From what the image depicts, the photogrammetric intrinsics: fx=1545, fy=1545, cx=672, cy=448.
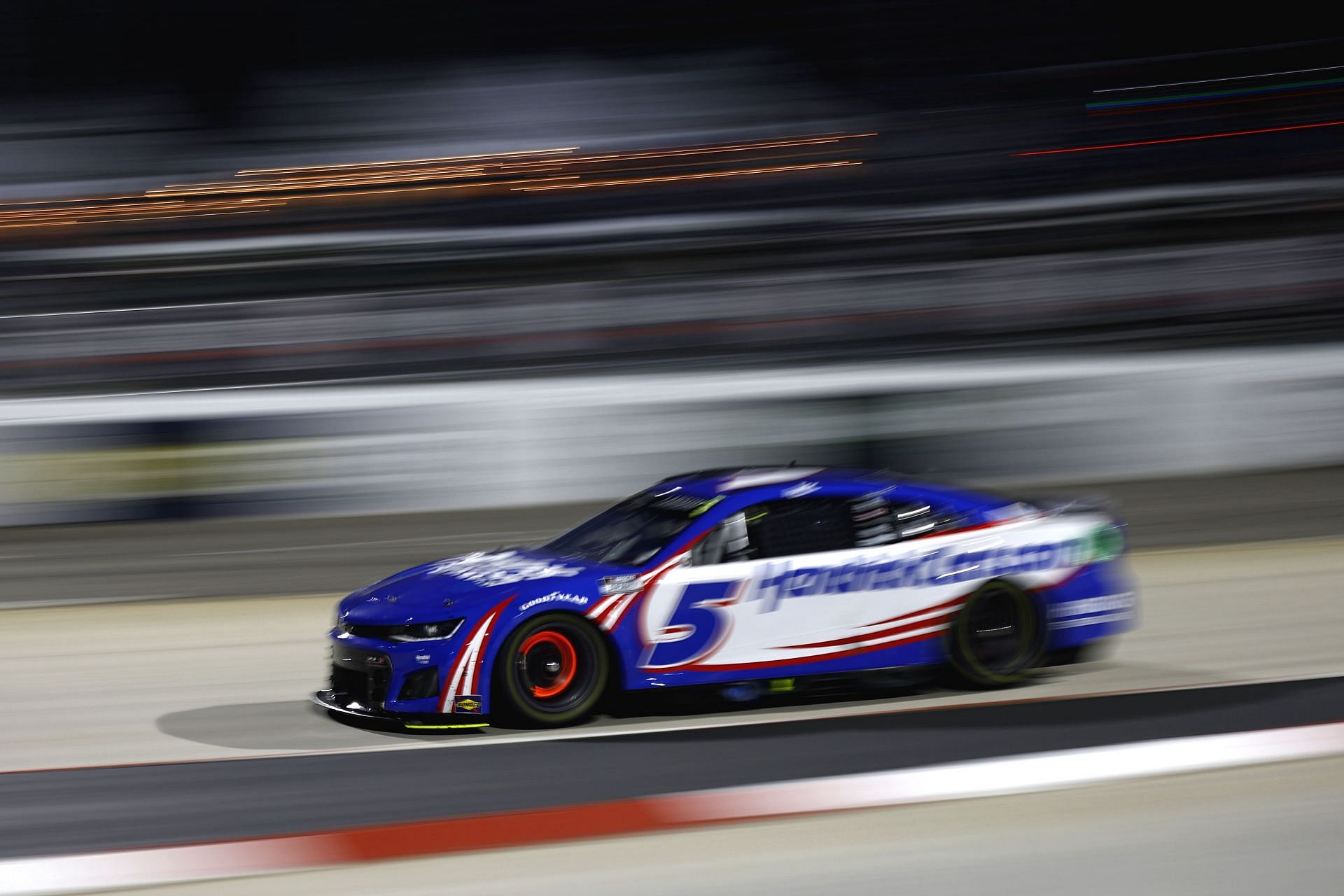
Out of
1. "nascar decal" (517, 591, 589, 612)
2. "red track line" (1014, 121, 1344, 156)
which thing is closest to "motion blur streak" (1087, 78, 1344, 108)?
"red track line" (1014, 121, 1344, 156)

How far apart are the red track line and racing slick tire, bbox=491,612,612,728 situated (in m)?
20.5

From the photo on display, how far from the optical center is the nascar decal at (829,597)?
6.27m

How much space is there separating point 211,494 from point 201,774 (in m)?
7.52

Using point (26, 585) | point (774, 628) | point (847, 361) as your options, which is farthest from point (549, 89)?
point (774, 628)

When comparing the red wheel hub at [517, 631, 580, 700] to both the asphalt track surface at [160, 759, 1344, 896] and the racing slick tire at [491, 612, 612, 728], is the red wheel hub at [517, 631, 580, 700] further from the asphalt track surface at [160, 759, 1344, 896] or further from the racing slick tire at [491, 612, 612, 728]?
the asphalt track surface at [160, 759, 1344, 896]

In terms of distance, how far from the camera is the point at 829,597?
646 cm

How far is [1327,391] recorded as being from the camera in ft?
47.2

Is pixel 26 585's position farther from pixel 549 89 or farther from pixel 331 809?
pixel 549 89

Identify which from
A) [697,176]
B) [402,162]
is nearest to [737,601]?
[697,176]

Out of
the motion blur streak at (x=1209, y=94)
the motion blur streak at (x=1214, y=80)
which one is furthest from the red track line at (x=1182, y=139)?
the motion blur streak at (x=1214, y=80)

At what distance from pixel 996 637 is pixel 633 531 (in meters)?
1.68

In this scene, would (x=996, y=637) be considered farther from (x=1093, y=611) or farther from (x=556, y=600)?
(x=556, y=600)

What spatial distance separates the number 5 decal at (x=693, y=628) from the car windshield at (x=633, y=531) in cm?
25

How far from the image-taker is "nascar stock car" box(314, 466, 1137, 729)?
604 centimetres
